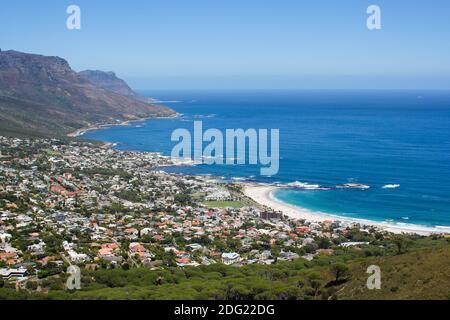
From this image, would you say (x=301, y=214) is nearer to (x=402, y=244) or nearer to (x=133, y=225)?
(x=402, y=244)

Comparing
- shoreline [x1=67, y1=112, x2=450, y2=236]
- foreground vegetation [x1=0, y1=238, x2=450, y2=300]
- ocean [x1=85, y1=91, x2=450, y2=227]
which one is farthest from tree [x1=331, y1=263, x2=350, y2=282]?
ocean [x1=85, y1=91, x2=450, y2=227]

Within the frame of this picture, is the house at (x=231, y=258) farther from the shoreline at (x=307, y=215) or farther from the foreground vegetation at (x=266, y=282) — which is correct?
the shoreline at (x=307, y=215)

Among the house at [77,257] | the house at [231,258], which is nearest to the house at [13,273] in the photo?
the house at [77,257]

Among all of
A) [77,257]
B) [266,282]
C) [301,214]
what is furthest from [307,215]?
[266,282]

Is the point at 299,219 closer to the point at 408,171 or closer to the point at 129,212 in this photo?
the point at 129,212

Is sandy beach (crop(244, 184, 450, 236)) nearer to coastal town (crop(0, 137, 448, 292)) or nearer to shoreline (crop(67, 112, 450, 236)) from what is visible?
shoreline (crop(67, 112, 450, 236))
